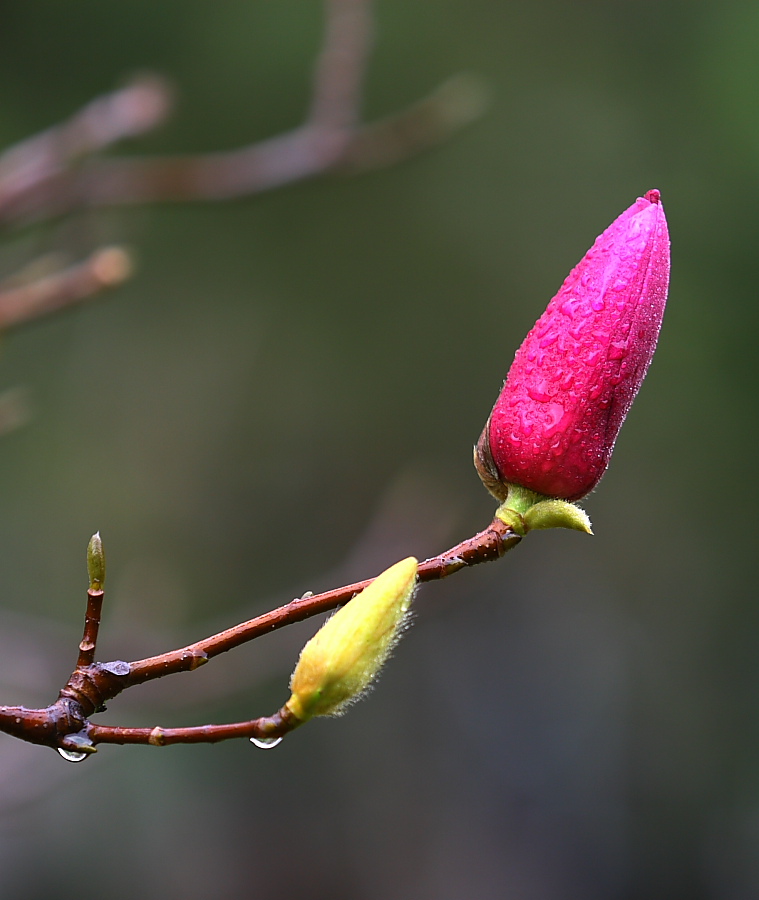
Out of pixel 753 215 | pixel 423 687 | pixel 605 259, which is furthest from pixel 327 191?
pixel 605 259

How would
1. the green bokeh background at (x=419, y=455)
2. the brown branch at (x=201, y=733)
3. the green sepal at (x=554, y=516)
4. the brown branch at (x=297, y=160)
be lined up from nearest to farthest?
the brown branch at (x=201, y=733) < the green sepal at (x=554, y=516) < the brown branch at (x=297, y=160) < the green bokeh background at (x=419, y=455)

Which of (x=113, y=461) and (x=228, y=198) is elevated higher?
(x=113, y=461)

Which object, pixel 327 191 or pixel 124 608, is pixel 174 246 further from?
pixel 124 608

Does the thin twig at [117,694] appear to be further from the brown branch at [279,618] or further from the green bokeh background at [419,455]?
the green bokeh background at [419,455]

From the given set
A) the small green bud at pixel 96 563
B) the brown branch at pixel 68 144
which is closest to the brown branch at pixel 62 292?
the brown branch at pixel 68 144

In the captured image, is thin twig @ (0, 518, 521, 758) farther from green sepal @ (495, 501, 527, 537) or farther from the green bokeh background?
the green bokeh background

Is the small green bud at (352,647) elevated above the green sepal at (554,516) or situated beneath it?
situated beneath

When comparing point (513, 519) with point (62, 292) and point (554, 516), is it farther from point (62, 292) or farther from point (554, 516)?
point (62, 292)
